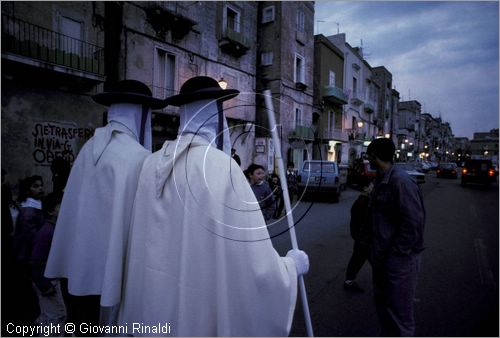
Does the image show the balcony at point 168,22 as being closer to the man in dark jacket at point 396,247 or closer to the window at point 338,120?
the man in dark jacket at point 396,247

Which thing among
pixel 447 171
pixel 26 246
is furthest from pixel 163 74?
Result: pixel 447 171

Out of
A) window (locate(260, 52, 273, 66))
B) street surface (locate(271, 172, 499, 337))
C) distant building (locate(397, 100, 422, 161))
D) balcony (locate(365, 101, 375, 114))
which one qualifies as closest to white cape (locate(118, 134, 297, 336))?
street surface (locate(271, 172, 499, 337))

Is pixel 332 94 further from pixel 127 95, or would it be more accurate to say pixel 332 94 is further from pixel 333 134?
pixel 127 95

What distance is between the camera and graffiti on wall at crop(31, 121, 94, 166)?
9852 millimetres

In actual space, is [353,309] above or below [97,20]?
below

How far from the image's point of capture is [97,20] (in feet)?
37.1

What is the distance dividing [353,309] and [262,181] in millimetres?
2562

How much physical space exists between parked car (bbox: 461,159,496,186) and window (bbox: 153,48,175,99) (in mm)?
20557

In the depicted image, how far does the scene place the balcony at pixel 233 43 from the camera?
1670 centimetres

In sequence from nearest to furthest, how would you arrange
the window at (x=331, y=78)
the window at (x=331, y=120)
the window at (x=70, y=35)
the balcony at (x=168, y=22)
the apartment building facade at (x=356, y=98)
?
the window at (x=70, y=35) < the balcony at (x=168, y=22) < the window at (x=331, y=78) < the window at (x=331, y=120) < the apartment building facade at (x=356, y=98)

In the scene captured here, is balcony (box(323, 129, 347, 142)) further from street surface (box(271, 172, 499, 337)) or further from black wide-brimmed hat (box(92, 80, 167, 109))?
black wide-brimmed hat (box(92, 80, 167, 109))

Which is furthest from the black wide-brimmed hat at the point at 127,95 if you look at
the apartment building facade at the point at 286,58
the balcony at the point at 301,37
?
the balcony at the point at 301,37

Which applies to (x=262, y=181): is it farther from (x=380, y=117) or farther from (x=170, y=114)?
(x=380, y=117)

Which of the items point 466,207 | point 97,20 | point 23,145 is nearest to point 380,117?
point 466,207
